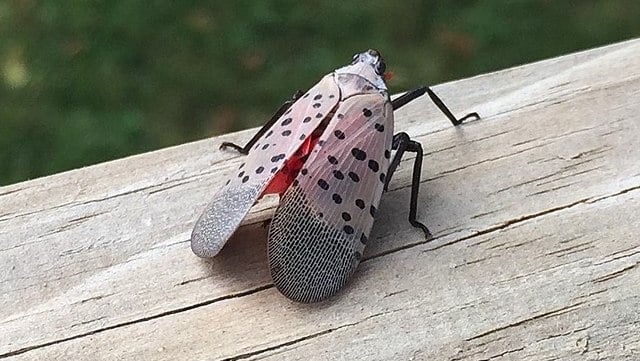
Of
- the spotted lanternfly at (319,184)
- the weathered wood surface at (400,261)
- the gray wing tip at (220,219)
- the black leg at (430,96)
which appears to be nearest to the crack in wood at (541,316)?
the weathered wood surface at (400,261)

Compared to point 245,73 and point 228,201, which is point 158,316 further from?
point 245,73

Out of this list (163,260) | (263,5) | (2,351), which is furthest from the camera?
(263,5)

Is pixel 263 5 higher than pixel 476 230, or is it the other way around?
pixel 476 230

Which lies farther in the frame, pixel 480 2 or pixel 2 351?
pixel 480 2

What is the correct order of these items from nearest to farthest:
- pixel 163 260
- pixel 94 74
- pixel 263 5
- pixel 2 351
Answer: pixel 2 351, pixel 163 260, pixel 94 74, pixel 263 5

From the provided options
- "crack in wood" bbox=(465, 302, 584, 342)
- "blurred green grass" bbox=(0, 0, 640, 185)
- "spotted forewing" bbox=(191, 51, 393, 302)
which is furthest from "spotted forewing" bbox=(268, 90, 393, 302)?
"blurred green grass" bbox=(0, 0, 640, 185)

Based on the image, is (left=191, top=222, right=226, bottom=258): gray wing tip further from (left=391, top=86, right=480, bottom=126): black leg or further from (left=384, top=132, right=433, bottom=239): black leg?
(left=391, top=86, right=480, bottom=126): black leg

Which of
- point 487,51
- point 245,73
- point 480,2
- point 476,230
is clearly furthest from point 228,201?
point 480,2
